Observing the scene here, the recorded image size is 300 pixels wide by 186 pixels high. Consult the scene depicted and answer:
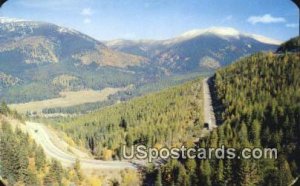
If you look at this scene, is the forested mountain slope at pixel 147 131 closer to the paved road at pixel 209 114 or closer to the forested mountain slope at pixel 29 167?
the paved road at pixel 209 114

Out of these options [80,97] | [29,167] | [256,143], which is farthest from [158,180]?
[80,97]

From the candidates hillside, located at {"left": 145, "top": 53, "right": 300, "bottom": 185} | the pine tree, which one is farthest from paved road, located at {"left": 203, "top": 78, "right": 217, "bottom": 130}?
the pine tree

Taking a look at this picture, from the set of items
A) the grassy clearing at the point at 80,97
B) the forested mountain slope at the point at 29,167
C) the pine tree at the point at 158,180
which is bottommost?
the grassy clearing at the point at 80,97

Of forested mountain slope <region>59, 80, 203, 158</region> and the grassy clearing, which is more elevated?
forested mountain slope <region>59, 80, 203, 158</region>

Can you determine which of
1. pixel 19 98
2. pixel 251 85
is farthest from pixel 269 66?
pixel 19 98

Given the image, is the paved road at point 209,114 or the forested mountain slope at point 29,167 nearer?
the forested mountain slope at point 29,167

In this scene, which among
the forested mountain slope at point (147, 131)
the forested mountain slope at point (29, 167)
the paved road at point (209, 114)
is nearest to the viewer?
the forested mountain slope at point (29, 167)

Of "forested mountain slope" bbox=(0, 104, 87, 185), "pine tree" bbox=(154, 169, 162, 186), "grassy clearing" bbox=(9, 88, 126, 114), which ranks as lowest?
"grassy clearing" bbox=(9, 88, 126, 114)

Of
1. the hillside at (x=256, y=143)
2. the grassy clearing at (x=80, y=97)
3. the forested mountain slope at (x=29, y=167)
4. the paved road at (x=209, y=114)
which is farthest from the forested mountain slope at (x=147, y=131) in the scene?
the grassy clearing at (x=80, y=97)

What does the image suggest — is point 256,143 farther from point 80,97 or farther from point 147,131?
point 80,97

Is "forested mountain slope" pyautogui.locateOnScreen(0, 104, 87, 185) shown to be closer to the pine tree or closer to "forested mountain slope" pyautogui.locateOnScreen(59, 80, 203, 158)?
the pine tree

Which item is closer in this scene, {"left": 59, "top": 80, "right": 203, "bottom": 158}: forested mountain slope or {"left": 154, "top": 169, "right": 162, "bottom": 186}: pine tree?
{"left": 154, "top": 169, "right": 162, "bottom": 186}: pine tree
